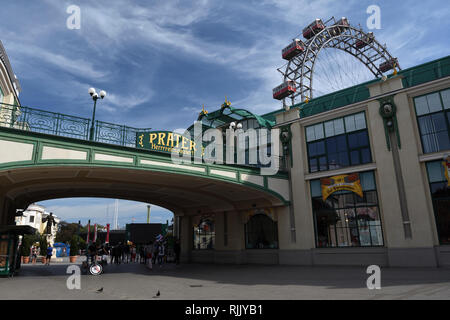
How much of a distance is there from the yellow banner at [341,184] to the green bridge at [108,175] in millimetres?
2641

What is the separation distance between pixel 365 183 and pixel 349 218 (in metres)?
2.38

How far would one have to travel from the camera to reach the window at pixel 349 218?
18.5m

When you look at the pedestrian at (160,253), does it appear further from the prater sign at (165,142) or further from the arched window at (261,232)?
the prater sign at (165,142)

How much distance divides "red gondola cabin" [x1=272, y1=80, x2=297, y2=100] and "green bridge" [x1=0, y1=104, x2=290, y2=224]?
14942 millimetres

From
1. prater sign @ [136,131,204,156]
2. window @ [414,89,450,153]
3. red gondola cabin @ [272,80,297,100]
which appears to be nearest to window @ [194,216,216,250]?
prater sign @ [136,131,204,156]

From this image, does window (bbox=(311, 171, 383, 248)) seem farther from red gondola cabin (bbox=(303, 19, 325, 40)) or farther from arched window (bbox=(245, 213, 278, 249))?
red gondola cabin (bbox=(303, 19, 325, 40))

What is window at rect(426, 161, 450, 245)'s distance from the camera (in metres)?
16.1

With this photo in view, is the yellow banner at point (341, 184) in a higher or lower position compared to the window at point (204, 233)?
higher

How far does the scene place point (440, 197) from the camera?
1642cm

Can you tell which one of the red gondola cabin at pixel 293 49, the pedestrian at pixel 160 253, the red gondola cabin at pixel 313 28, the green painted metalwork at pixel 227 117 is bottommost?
the pedestrian at pixel 160 253

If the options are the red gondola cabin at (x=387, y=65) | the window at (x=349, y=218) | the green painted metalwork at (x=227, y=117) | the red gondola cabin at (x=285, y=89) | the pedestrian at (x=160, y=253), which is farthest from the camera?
the red gondola cabin at (x=387, y=65)

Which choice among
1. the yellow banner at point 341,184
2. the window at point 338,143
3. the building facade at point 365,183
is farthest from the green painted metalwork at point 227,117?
the yellow banner at point 341,184
